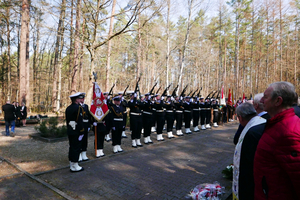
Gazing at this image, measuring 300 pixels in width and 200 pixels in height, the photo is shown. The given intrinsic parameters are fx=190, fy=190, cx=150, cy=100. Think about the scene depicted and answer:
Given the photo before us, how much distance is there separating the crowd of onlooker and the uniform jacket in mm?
12185

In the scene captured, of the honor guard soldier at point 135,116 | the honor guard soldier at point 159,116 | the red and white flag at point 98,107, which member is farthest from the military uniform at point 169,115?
the red and white flag at point 98,107

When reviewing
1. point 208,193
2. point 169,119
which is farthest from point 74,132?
point 169,119

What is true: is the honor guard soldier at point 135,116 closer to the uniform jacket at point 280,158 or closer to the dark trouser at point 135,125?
the dark trouser at point 135,125

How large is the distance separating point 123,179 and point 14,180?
9.12ft

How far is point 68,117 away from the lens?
5.54 m

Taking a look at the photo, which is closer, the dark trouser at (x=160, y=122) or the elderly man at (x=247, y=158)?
the elderly man at (x=247, y=158)

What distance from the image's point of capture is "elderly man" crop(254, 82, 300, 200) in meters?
1.51

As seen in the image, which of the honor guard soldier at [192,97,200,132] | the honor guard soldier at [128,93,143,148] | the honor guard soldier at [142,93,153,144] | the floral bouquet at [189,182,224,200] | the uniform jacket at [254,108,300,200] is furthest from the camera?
Answer: the honor guard soldier at [192,97,200,132]

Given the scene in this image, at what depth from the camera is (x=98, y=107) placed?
703cm

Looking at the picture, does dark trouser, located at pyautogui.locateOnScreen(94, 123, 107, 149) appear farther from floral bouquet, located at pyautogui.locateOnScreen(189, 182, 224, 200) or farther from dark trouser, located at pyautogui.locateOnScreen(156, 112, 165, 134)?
floral bouquet, located at pyautogui.locateOnScreen(189, 182, 224, 200)

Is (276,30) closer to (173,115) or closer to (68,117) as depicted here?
(173,115)

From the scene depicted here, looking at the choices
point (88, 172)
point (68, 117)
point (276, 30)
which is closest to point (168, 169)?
point (88, 172)

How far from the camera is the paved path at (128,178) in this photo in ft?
13.7

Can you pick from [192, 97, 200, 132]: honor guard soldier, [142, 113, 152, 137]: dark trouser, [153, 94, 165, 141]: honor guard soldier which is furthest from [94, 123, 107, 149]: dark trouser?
[192, 97, 200, 132]: honor guard soldier
